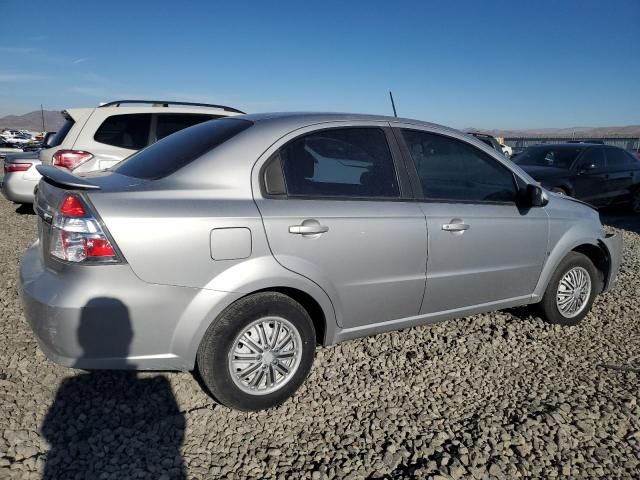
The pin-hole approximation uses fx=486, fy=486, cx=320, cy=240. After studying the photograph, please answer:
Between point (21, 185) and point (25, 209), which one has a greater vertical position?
point (21, 185)

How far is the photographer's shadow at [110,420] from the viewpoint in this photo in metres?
2.22

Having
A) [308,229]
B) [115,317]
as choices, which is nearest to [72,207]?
[115,317]

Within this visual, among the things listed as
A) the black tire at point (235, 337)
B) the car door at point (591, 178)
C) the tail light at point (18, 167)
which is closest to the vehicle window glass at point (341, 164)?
the black tire at point (235, 337)

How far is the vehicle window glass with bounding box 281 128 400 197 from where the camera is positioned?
2.74 meters

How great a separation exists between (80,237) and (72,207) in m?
0.15

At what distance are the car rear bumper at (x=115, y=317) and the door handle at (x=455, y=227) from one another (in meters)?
1.47

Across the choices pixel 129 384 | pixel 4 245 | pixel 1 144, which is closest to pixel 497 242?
pixel 129 384

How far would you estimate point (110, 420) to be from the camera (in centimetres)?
261

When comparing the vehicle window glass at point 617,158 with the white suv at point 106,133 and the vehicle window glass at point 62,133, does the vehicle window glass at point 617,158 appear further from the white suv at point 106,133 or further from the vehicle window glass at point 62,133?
the vehicle window glass at point 62,133

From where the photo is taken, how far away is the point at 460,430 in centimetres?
262

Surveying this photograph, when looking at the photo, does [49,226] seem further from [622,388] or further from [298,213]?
[622,388]

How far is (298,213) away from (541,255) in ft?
6.88

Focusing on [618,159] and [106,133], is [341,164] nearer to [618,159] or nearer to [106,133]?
[106,133]

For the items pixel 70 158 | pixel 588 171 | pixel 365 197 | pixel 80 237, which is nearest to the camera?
pixel 80 237
